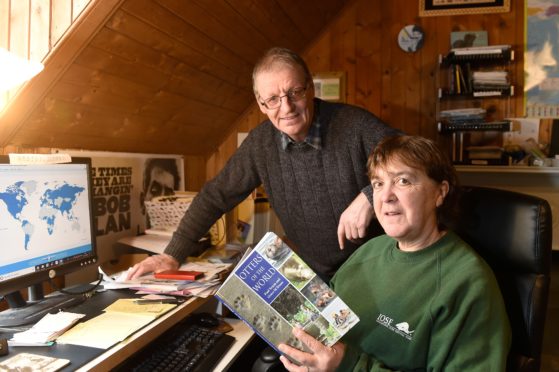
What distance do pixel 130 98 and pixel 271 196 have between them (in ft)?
2.46

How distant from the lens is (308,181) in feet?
5.15

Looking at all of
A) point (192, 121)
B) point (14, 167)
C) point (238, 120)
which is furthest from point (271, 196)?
point (238, 120)

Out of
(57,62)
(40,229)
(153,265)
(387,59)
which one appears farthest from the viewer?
(387,59)

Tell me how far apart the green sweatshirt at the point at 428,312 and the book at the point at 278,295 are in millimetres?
103

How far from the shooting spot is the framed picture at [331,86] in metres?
3.08

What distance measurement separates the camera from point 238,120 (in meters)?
3.08

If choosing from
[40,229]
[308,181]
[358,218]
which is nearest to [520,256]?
[358,218]

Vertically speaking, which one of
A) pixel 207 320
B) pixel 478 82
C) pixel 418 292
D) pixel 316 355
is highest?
pixel 478 82

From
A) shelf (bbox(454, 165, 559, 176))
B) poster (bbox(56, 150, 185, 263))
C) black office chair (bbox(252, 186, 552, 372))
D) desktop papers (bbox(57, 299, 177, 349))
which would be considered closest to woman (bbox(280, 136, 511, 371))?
black office chair (bbox(252, 186, 552, 372))

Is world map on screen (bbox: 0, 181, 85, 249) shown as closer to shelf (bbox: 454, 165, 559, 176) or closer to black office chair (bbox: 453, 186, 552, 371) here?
black office chair (bbox: 453, 186, 552, 371)

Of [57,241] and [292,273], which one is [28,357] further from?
[292,273]

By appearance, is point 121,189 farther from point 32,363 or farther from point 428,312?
point 428,312

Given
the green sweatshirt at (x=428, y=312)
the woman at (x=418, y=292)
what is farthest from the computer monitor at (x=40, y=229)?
the green sweatshirt at (x=428, y=312)

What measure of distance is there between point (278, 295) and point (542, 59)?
2713 mm
